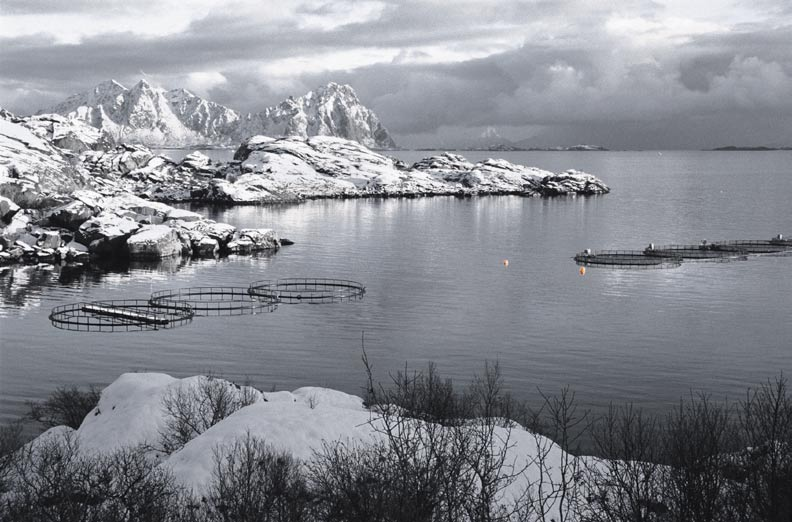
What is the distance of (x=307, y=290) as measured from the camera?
11550 cm

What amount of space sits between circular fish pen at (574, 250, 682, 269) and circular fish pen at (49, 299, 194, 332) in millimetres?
69872

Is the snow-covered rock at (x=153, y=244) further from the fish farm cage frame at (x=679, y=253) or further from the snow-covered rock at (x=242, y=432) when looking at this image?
the snow-covered rock at (x=242, y=432)

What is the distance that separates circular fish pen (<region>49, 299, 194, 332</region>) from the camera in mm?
92625

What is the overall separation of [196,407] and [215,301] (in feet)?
205

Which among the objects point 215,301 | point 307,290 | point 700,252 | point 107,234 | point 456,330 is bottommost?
point 456,330

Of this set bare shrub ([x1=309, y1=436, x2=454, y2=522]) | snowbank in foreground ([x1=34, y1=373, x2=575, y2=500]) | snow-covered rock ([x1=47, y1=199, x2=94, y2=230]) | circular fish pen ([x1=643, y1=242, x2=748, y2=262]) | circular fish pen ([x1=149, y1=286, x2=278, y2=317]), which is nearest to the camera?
bare shrub ([x1=309, y1=436, x2=454, y2=522])

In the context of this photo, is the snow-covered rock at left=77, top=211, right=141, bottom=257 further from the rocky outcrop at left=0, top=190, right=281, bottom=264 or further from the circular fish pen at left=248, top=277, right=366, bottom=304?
the circular fish pen at left=248, top=277, right=366, bottom=304

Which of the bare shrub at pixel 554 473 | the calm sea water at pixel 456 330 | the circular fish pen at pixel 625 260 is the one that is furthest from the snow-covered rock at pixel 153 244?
the bare shrub at pixel 554 473

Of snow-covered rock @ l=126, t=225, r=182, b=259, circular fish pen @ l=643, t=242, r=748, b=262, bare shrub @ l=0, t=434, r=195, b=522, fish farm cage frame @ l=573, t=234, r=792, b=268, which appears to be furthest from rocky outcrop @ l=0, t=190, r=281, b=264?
bare shrub @ l=0, t=434, r=195, b=522

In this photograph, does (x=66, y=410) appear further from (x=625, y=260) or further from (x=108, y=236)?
(x=625, y=260)

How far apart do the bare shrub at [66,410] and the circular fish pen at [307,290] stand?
48.8 m

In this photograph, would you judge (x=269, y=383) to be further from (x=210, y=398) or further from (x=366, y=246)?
(x=366, y=246)

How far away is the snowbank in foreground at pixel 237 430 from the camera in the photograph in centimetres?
3412

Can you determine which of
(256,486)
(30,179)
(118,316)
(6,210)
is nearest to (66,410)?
(256,486)
